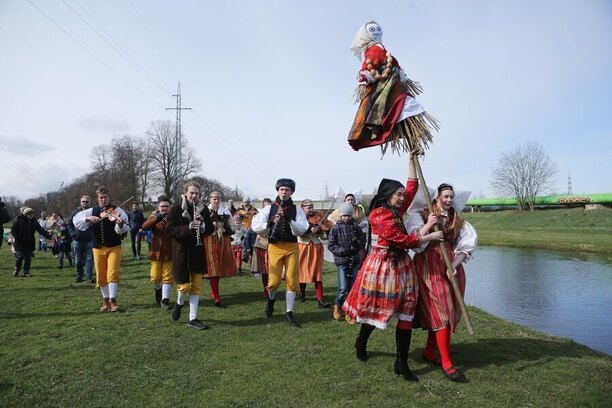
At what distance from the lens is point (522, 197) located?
169 feet

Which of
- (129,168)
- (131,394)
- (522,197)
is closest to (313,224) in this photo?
(131,394)

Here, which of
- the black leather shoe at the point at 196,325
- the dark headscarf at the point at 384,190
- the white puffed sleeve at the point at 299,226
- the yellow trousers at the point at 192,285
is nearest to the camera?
the dark headscarf at the point at 384,190

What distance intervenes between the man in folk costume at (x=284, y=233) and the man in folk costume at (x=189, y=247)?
92cm

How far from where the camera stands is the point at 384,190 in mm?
4555

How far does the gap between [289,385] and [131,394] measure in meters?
1.49

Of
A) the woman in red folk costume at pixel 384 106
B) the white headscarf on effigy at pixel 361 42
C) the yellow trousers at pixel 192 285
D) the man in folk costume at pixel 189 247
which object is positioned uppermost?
the white headscarf on effigy at pixel 361 42

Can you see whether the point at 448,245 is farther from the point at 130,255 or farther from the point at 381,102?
the point at 130,255

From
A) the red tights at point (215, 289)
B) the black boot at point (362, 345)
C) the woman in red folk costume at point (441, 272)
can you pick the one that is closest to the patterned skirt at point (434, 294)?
the woman in red folk costume at point (441, 272)

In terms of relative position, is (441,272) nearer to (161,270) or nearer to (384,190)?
(384,190)

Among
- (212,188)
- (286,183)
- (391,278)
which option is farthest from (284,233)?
(212,188)

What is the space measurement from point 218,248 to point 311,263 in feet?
5.96

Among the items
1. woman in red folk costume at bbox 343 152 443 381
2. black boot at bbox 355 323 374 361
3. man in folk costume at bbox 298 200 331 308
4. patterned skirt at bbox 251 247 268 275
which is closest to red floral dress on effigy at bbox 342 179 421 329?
woman in red folk costume at bbox 343 152 443 381

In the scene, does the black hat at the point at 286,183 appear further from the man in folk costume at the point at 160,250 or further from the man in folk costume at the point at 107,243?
the man in folk costume at the point at 107,243

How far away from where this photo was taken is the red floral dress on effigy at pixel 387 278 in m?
4.28
